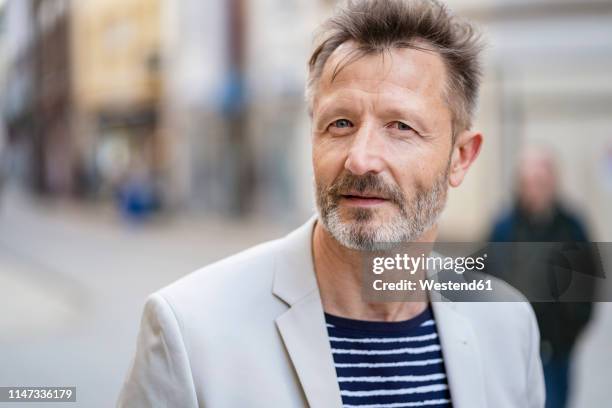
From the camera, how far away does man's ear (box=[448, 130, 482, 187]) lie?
1.53m

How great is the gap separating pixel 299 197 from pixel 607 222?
5694 millimetres

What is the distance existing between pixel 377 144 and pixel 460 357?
46 centimetres

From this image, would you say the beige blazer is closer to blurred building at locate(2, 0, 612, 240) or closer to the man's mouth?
the man's mouth

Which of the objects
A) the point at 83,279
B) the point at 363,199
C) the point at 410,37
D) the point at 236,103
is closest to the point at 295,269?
the point at 363,199

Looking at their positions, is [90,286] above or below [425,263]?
above

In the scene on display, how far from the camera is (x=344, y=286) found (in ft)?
4.76

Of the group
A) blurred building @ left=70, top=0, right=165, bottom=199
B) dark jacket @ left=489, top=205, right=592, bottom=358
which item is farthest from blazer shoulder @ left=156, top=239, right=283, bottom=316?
blurred building @ left=70, top=0, right=165, bottom=199

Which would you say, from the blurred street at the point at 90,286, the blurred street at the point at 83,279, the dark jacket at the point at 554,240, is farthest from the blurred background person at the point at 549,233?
the blurred street at the point at 83,279

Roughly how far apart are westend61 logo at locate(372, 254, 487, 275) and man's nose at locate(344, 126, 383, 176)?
0.21 meters

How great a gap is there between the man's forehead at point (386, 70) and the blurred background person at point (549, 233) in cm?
166

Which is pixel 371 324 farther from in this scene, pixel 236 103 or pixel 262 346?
pixel 236 103

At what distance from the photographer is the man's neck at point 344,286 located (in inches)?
56.9

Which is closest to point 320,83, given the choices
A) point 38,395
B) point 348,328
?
point 348,328

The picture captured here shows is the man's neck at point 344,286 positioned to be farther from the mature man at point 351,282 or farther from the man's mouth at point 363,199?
the man's mouth at point 363,199
